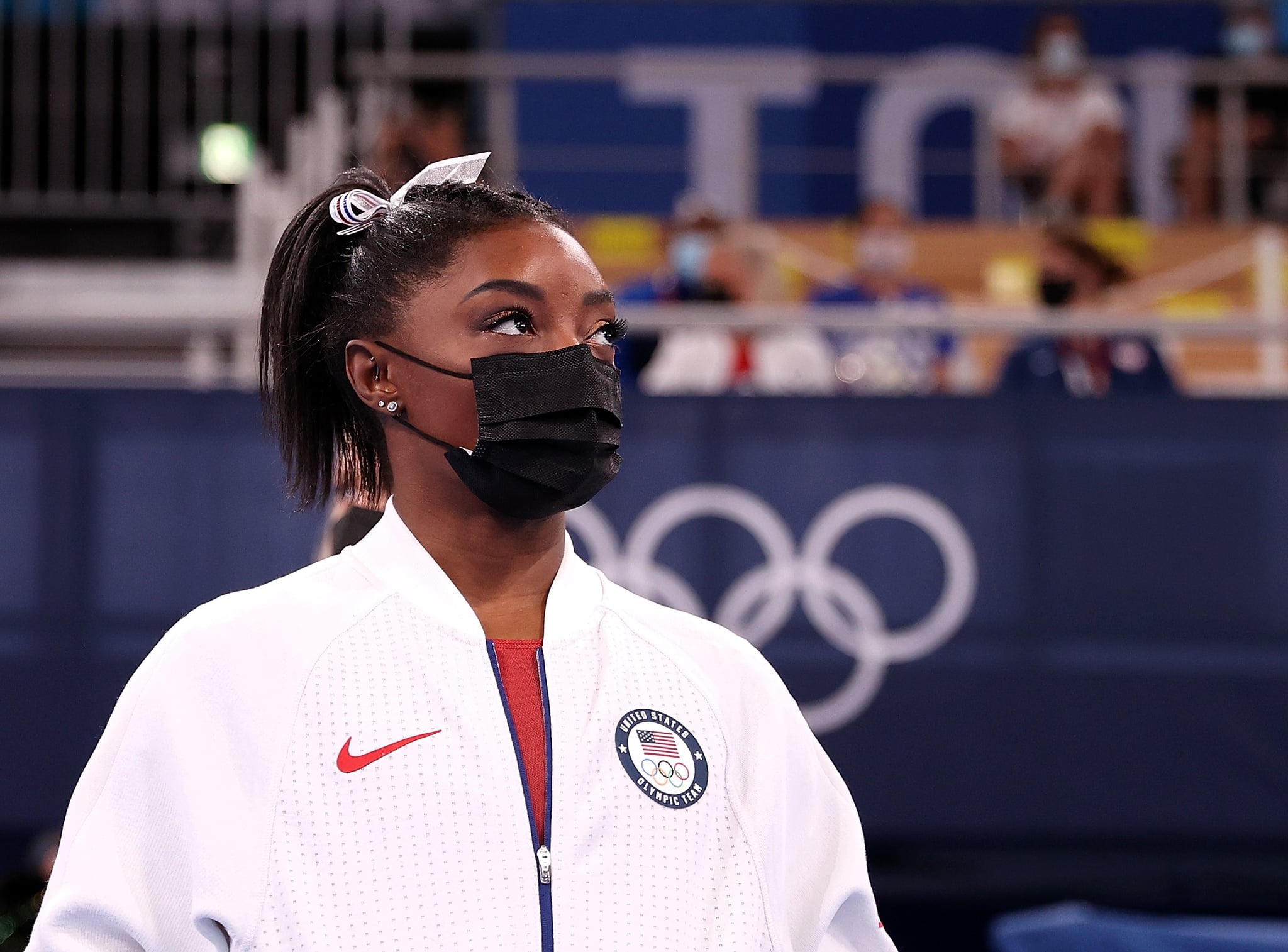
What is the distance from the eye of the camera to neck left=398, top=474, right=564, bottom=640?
68.9 inches

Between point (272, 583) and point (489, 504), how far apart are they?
10.3 inches

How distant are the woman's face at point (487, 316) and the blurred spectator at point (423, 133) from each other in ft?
13.7

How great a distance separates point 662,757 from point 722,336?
172 inches

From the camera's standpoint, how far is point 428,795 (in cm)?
156

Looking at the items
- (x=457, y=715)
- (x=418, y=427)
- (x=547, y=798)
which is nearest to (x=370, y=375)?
(x=418, y=427)

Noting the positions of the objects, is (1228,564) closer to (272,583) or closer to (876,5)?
(272,583)

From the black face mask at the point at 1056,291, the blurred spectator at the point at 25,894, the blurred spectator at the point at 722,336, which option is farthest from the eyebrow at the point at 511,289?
the black face mask at the point at 1056,291

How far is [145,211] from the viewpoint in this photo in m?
8.47

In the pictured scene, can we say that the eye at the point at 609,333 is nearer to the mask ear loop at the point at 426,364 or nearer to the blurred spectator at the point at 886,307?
the mask ear loop at the point at 426,364

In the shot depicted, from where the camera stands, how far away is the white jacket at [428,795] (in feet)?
4.91

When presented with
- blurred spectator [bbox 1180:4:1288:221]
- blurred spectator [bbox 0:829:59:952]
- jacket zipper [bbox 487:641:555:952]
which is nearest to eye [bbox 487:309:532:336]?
jacket zipper [bbox 487:641:555:952]

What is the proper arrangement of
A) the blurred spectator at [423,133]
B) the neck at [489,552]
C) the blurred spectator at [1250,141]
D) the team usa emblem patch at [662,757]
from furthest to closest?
the blurred spectator at [1250,141], the blurred spectator at [423,133], the neck at [489,552], the team usa emblem patch at [662,757]

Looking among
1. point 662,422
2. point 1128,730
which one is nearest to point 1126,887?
point 1128,730

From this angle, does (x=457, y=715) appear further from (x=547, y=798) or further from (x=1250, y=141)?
(x=1250, y=141)
